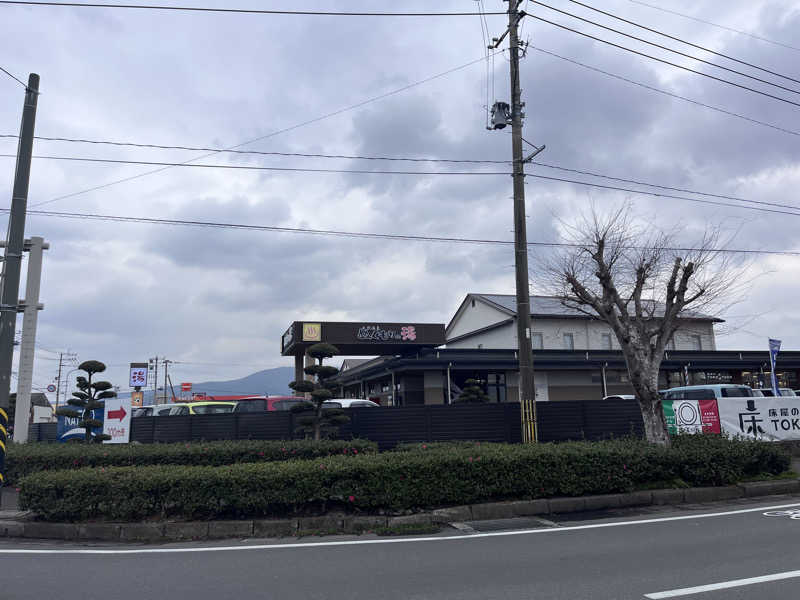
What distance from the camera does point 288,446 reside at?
12.3m

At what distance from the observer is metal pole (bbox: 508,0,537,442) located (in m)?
11.5

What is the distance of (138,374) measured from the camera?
41.8 meters

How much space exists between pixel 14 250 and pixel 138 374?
34720 millimetres

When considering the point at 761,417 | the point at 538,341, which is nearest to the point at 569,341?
the point at 538,341

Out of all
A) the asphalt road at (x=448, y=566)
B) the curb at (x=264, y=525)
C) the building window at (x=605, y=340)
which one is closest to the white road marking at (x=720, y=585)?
the asphalt road at (x=448, y=566)

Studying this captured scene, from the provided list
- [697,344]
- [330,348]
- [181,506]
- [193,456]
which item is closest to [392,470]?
[181,506]

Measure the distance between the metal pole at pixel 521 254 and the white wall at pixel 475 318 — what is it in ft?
70.5

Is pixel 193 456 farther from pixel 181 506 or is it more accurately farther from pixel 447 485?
pixel 447 485

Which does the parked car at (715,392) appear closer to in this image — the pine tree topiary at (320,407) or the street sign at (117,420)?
the pine tree topiary at (320,407)

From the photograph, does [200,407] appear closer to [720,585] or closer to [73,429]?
[73,429]

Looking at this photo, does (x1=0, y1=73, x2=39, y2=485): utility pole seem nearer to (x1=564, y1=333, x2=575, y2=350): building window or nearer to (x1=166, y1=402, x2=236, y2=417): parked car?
(x1=166, y1=402, x2=236, y2=417): parked car

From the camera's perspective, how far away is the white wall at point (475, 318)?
34888mm

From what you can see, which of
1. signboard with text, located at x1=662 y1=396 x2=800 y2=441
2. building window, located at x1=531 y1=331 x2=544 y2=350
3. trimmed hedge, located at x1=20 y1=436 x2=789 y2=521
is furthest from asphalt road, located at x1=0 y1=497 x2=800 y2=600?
building window, located at x1=531 y1=331 x2=544 y2=350

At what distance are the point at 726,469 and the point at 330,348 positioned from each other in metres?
9.14
